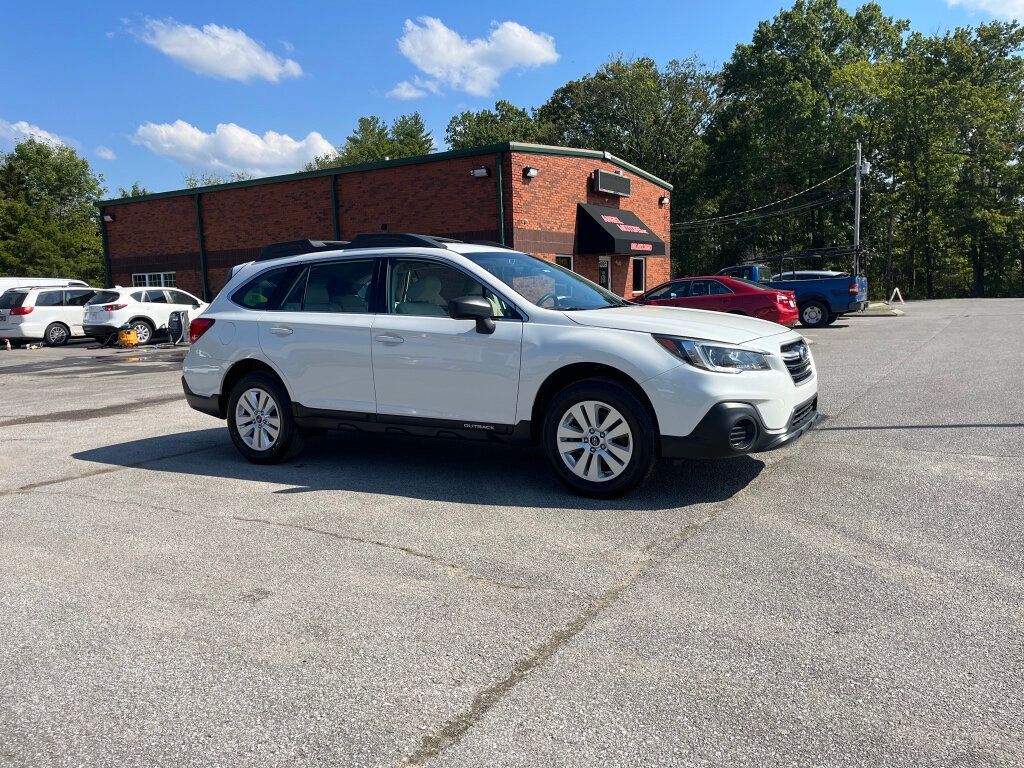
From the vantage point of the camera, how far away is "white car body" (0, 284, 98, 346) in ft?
74.0

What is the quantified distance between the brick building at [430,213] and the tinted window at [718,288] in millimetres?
5833

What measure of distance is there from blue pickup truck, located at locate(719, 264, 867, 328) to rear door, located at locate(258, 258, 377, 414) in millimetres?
17669

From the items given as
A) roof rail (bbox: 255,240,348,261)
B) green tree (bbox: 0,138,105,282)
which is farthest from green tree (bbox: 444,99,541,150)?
roof rail (bbox: 255,240,348,261)

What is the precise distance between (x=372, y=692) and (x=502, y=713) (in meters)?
0.51

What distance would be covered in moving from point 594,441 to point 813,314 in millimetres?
19721

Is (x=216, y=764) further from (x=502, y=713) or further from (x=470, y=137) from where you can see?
(x=470, y=137)

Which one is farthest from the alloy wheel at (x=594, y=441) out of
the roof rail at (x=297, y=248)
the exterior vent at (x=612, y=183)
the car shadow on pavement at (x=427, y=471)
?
the exterior vent at (x=612, y=183)

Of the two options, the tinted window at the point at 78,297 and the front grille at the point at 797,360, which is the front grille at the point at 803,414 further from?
the tinted window at the point at 78,297

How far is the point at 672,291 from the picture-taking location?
19.3 metres

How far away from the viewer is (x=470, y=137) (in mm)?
62875

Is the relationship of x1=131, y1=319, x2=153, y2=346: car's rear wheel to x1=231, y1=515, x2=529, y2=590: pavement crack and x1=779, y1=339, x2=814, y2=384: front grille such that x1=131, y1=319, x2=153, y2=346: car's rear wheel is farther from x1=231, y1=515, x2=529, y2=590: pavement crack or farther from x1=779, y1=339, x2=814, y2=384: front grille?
x1=779, y1=339, x2=814, y2=384: front grille

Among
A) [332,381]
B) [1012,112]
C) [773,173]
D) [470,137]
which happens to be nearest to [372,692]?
[332,381]

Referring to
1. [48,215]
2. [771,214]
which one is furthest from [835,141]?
[48,215]

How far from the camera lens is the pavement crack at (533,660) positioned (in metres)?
2.60
